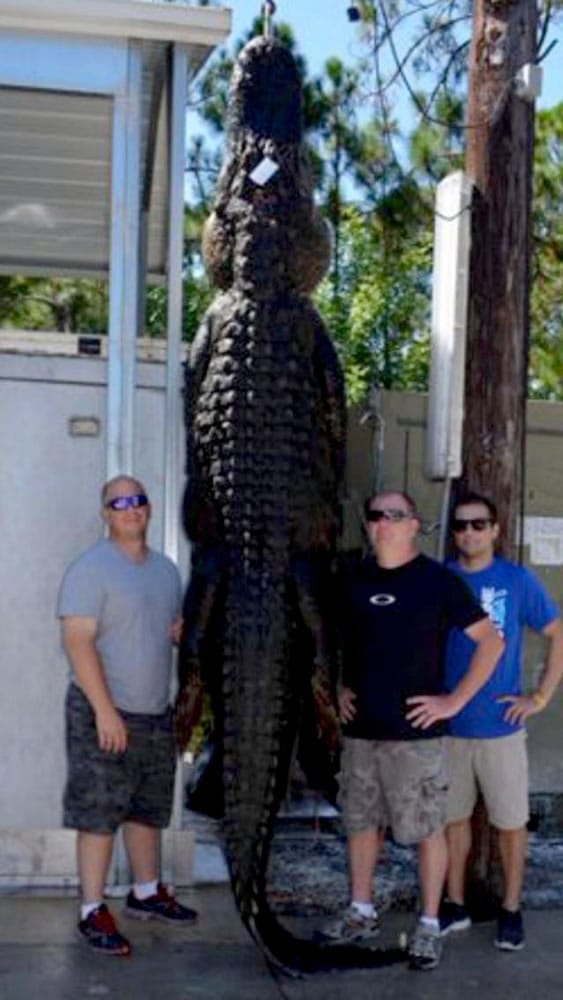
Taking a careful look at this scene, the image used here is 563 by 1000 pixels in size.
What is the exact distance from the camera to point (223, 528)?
5.52 metres

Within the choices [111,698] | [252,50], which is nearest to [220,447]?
[111,698]

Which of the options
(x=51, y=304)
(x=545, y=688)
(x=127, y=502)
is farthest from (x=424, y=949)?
(x=51, y=304)

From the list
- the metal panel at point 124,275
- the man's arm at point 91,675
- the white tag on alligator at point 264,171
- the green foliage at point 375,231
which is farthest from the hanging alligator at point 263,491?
the green foliage at point 375,231

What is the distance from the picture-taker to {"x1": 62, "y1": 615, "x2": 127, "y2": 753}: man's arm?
543 centimetres

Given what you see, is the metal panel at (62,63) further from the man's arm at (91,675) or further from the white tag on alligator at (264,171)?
the man's arm at (91,675)

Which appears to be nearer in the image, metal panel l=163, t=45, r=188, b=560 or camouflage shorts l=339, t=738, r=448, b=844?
camouflage shorts l=339, t=738, r=448, b=844

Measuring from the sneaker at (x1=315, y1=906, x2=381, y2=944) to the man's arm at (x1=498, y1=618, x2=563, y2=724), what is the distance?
37.0 inches

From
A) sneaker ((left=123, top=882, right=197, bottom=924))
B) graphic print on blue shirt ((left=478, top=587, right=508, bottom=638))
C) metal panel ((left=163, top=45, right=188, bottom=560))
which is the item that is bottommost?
sneaker ((left=123, top=882, right=197, bottom=924))

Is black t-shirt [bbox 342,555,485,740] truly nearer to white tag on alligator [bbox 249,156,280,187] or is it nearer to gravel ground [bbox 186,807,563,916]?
gravel ground [bbox 186,807,563,916]

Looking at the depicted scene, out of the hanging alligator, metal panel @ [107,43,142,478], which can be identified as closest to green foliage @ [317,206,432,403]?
metal panel @ [107,43,142,478]

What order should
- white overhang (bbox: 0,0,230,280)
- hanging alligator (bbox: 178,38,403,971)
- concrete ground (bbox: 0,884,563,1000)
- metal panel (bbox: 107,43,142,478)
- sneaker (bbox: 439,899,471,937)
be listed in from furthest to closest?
1. metal panel (bbox: 107,43,142,478)
2. white overhang (bbox: 0,0,230,280)
3. sneaker (bbox: 439,899,471,937)
4. hanging alligator (bbox: 178,38,403,971)
5. concrete ground (bbox: 0,884,563,1000)

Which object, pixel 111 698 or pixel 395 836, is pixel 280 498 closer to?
pixel 111 698

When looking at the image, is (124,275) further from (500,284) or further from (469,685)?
(469,685)

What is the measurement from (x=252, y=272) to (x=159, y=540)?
1394 mm
